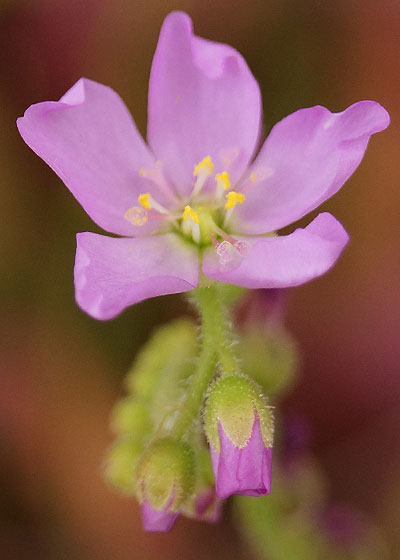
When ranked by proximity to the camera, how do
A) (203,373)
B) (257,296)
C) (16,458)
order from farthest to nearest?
(16,458), (257,296), (203,373)

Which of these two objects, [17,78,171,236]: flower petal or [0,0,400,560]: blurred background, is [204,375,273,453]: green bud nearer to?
[17,78,171,236]: flower petal

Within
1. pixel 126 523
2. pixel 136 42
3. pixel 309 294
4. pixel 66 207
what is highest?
pixel 136 42

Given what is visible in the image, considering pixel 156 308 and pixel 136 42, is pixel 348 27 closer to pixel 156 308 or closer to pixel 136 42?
pixel 136 42

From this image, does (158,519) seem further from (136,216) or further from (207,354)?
(136,216)

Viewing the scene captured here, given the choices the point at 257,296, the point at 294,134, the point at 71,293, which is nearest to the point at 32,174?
the point at 71,293

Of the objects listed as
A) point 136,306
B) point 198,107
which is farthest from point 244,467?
point 136,306

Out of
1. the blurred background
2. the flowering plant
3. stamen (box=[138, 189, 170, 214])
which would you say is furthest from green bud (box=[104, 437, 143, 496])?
the blurred background
